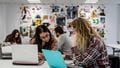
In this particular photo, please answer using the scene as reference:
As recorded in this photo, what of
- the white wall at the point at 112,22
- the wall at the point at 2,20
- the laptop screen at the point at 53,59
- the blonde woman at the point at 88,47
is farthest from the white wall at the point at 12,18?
the laptop screen at the point at 53,59

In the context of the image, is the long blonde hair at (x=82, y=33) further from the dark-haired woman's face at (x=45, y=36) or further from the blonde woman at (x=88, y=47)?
the dark-haired woman's face at (x=45, y=36)

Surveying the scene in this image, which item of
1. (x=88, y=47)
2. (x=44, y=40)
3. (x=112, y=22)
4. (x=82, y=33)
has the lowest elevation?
(x=112, y=22)

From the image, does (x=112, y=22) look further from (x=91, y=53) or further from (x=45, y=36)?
(x=91, y=53)

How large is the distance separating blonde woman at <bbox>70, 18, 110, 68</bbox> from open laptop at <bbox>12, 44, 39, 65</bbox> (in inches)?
20.2

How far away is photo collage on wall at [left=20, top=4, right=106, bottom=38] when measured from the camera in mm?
10172

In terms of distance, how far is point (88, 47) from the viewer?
9.62 feet

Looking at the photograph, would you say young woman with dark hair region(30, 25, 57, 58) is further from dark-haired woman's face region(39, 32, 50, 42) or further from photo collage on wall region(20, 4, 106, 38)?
photo collage on wall region(20, 4, 106, 38)

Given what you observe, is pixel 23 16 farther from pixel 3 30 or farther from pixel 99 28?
pixel 99 28

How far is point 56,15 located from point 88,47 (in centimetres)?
735

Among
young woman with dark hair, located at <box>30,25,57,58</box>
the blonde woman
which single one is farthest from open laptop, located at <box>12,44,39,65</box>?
young woman with dark hair, located at <box>30,25,57,58</box>

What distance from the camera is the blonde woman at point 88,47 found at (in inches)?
114

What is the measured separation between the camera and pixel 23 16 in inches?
405

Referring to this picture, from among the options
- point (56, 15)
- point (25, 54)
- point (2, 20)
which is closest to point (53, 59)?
point (25, 54)

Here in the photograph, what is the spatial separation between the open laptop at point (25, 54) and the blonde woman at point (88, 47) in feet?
1.68
